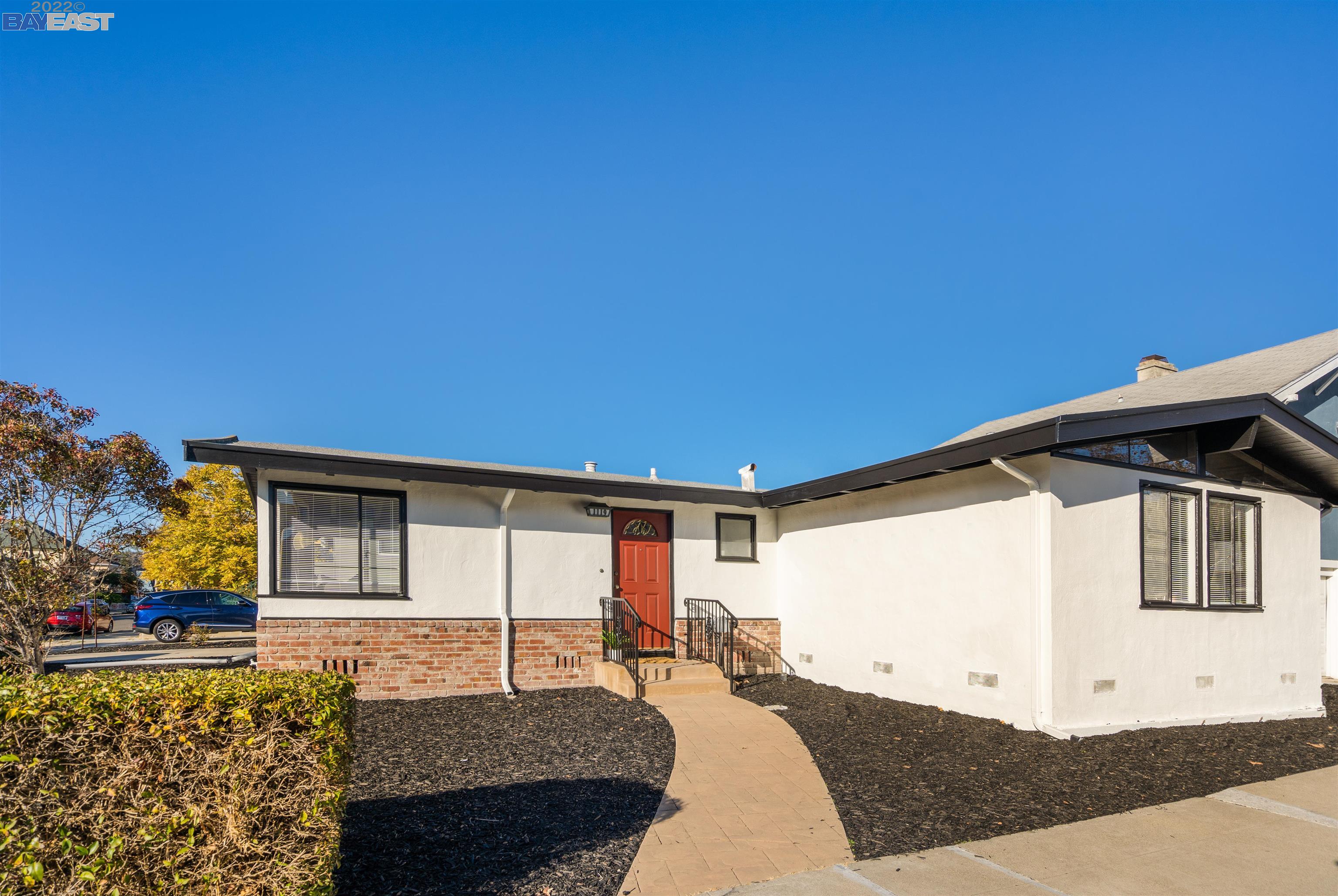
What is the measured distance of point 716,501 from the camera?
11.5 m

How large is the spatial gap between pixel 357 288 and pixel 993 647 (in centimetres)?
1080

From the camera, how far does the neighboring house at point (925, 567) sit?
7676 millimetres

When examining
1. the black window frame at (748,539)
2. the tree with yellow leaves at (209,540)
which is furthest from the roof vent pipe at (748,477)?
the tree with yellow leaves at (209,540)

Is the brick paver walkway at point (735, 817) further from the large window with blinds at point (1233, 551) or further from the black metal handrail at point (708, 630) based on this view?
the large window with blinds at point (1233, 551)

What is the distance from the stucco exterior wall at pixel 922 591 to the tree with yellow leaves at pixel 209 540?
18727mm

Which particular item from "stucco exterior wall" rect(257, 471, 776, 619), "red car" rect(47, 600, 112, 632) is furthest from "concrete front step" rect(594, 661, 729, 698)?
"red car" rect(47, 600, 112, 632)

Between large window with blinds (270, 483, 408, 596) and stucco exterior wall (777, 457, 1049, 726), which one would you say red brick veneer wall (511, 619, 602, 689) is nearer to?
large window with blinds (270, 483, 408, 596)

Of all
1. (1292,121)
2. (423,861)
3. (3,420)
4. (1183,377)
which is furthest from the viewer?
(1183,377)

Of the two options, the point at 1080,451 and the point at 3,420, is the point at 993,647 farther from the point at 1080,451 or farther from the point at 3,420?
the point at 3,420

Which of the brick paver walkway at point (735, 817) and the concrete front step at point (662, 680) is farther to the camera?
the concrete front step at point (662, 680)

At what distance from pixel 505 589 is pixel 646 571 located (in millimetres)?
2270

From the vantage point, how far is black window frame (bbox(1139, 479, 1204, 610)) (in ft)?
26.4

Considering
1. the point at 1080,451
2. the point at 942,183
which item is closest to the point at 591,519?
the point at 1080,451

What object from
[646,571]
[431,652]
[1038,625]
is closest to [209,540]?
[431,652]
